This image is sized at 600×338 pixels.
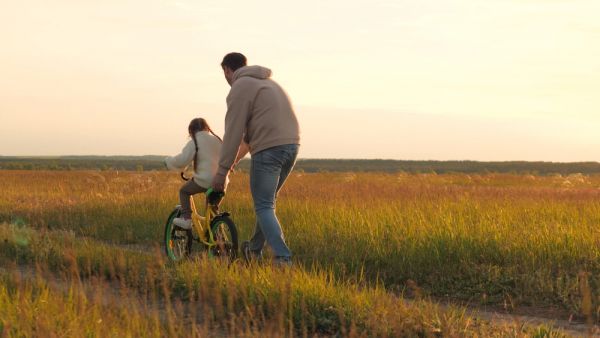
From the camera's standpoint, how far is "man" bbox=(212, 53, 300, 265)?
7328 mm

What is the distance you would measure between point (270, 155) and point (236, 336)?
2.38 m

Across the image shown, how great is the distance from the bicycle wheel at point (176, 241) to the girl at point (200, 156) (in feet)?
2.03

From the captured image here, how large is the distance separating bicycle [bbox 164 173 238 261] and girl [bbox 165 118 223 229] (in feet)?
0.55

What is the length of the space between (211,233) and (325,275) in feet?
6.26

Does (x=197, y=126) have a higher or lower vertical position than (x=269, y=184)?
higher

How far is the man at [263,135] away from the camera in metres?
7.33

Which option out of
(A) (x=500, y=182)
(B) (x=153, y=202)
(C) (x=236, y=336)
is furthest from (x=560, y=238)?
(A) (x=500, y=182)

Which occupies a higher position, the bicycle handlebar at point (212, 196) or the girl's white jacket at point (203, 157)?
the girl's white jacket at point (203, 157)

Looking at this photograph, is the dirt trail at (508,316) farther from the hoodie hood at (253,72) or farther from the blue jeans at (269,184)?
the hoodie hood at (253,72)

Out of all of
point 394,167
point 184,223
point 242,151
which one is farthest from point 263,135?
point 394,167

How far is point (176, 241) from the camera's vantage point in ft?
29.9

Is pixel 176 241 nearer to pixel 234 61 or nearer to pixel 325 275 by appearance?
pixel 234 61

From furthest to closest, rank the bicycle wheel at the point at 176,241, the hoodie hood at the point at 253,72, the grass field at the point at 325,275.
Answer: the bicycle wheel at the point at 176,241 < the hoodie hood at the point at 253,72 < the grass field at the point at 325,275

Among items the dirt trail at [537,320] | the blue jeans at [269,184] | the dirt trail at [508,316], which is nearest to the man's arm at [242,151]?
the blue jeans at [269,184]
